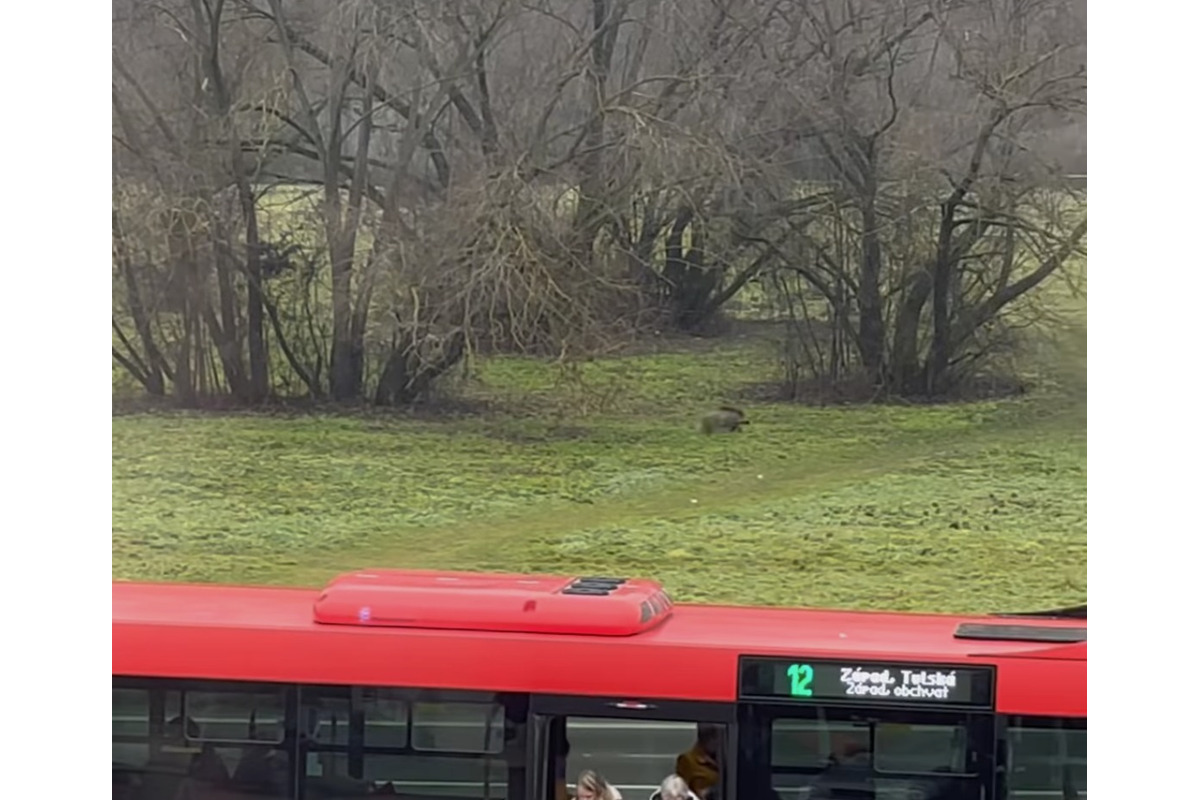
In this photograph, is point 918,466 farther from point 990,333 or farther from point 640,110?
point 640,110

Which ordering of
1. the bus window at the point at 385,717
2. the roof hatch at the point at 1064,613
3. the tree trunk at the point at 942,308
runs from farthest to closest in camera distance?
1. the tree trunk at the point at 942,308
2. the roof hatch at the point at 1064,613
3. the bus window at the point at 385,717

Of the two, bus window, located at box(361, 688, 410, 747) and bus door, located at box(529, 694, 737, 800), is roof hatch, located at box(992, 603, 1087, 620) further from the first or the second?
bus window, located at box(361, 688, 410, 747)

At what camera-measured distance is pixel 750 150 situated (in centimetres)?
818

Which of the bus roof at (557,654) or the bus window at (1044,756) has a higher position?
the bus roof at (557,654)

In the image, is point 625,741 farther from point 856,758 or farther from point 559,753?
point 856,758

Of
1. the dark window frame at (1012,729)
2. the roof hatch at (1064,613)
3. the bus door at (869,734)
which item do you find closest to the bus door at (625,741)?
the bus door at (869,734)

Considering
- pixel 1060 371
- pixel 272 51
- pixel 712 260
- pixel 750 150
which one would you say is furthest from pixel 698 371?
pixel 272 51

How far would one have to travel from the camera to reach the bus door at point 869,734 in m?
5.23

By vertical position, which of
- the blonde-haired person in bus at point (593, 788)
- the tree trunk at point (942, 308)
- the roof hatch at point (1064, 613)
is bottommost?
the blonde-haired person in bus at point (593, 788)

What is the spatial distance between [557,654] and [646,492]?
3.00 meters

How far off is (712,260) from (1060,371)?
5.98 ft

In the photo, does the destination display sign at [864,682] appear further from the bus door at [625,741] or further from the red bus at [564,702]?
the bus door at [625,741]

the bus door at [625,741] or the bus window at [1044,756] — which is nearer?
the bus window at [1044,756]

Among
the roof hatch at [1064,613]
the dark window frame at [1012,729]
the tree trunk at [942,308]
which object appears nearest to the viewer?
the dark window frame at [1012,729]
